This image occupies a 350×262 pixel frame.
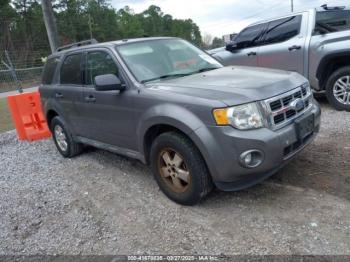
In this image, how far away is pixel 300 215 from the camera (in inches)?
138

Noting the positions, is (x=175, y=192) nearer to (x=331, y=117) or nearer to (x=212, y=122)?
(x=212, y=122)

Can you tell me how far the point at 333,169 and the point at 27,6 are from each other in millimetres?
49104

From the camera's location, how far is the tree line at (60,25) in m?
31.0

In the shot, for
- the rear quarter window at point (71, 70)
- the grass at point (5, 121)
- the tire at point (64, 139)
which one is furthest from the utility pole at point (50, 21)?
the rear quarter window at point (71, 70)

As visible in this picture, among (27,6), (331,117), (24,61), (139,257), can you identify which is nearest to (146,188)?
(139,257)

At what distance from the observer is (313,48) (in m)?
6.72

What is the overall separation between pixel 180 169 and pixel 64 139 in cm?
297

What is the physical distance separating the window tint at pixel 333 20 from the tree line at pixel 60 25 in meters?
14.4

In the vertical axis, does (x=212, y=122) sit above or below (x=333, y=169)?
above

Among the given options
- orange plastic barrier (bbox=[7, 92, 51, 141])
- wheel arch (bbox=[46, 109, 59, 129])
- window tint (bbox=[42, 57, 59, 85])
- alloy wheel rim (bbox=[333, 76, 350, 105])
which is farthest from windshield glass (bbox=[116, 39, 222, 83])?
orange plastic barrier (bbox=[7, 92, 51, 141])

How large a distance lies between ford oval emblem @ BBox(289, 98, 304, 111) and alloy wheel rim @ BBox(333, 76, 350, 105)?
3.04 m

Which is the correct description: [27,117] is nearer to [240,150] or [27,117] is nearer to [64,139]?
[64,139]

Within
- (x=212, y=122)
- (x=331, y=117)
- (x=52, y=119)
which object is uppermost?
(x=212, y=122)

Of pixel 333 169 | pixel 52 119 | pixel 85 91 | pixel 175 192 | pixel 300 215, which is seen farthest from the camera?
pixel 52 119
